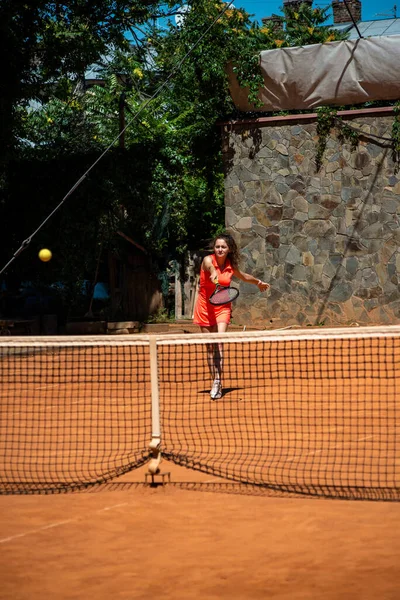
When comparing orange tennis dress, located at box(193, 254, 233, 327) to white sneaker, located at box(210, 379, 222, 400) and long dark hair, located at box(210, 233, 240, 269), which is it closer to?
long dark hair, located at box(210, 233, 240, 269)

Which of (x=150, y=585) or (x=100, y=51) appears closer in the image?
(x=150, y=585)

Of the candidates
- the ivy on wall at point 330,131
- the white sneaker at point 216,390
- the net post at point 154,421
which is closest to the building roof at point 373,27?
the ivy on wall at point 330,131

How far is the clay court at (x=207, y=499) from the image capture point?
418cm

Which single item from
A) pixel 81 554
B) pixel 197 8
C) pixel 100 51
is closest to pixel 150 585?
pixel 81 554

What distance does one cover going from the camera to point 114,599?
12.9ft

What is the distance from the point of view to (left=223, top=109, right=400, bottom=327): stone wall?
54.2ft

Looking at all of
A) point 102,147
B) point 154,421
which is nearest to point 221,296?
point 154,421

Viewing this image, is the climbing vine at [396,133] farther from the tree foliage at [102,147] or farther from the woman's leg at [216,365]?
the woman's leg at [216,365]

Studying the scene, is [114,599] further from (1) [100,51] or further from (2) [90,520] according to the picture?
(1) [100,51]

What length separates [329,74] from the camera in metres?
16.5

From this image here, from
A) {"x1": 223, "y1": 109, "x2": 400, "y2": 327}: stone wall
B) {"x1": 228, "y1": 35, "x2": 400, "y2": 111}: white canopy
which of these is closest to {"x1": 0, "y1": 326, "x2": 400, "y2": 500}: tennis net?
{"x1": 223, "y1": 109, "x2": 400, "y2": 327}: stone wall

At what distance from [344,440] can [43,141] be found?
606 inches

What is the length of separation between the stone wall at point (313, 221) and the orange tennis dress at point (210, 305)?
290 inches

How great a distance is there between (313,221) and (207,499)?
463 inches
